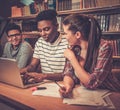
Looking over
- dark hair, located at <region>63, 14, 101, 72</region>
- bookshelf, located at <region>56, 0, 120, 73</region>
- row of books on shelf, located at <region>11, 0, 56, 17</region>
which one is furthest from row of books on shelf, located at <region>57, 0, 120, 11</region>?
dark hair, located at <region>63, 14, 101, 72</region>

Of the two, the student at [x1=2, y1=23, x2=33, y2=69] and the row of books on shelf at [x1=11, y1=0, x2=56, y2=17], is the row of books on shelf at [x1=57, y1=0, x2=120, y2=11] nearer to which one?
the row of books on shelf at [x1=11, y1=0, x2=56, y2=17]

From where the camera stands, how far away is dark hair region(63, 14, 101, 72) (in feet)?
5.07

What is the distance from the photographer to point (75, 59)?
5.07ft

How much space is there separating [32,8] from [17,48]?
3.54 feet

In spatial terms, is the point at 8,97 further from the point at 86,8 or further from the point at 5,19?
the point at 5,19

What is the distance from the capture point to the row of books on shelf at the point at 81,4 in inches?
104

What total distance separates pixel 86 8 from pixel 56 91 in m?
1.75

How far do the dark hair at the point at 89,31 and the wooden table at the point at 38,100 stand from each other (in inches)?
14.0

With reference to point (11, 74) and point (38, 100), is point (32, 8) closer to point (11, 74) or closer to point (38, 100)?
point (11, 74)

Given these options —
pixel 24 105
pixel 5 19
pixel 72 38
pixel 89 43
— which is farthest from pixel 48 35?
pixel 5 19

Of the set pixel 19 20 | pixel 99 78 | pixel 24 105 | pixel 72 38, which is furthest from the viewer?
pixel 19 20

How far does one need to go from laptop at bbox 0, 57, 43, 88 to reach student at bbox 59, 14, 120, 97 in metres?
0.29

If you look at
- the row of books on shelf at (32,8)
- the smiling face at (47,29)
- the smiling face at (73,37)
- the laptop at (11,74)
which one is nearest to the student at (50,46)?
the smiling face at (47,29)

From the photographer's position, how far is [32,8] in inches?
137
